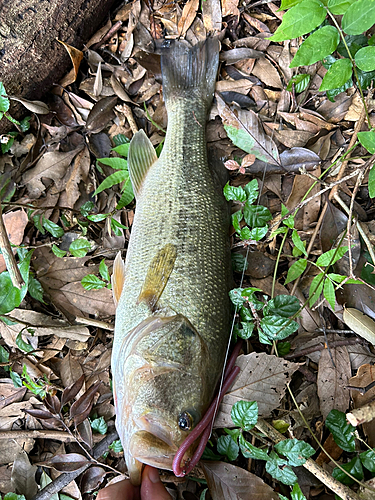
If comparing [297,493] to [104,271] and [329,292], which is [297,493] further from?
[104,271]

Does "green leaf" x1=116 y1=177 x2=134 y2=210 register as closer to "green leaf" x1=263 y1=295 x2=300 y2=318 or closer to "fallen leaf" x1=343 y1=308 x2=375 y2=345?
"green leaf" x1=263 y1=295 x2=300 y2=318

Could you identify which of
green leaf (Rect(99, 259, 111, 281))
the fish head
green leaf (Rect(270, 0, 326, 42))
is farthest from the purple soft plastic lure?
green leaf (Rect(270, 0, 326, 42))

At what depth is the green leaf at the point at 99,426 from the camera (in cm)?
272

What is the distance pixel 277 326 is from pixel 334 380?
24.1 inches

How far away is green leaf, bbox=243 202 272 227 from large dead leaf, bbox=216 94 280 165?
0.50m

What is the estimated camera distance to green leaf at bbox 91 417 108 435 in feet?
8.93

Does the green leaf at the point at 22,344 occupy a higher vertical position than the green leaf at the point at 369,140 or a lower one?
lower

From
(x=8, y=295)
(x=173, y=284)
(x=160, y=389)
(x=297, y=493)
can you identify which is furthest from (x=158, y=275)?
(x=297, y=493)

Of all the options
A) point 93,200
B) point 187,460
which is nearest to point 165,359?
point 187,460

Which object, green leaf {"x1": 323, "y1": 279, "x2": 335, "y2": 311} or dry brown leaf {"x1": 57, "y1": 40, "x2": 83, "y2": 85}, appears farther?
dry brown leaf {"x1": 57, "y1": 40, "x2": 83, "y2": 85}

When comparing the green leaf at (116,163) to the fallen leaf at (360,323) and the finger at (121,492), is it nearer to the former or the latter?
the fallen leaf at (360,323)

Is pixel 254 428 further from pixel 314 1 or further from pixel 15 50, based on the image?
pixel 15 50

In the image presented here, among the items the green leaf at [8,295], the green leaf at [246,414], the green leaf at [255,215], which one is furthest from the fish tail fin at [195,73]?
the green leaf at [246,414]

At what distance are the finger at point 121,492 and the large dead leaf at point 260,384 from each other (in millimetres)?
624
